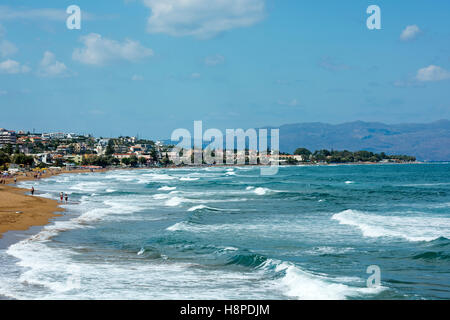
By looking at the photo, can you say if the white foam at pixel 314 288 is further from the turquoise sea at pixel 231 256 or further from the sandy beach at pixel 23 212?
the sandy beach at pixel 23 212

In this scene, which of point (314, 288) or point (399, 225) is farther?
point (399, 225)

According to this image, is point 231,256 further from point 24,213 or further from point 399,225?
point 24,213

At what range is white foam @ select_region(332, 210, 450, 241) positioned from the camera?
75.6ft

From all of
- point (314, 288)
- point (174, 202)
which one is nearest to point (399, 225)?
point (314, 288)

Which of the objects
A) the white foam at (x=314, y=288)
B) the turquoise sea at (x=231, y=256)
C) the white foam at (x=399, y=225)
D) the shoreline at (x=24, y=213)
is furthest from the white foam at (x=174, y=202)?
the white foam at (x=314, y=288)

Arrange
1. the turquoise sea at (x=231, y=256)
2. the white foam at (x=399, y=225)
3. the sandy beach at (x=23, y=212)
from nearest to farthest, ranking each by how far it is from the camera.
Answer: the turquoise sea at (x=231, y=256)
the white foam at (x=399, y=225)
the sandy beach at (x=23, y=212)

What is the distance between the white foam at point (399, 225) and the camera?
23053mm

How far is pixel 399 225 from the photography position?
26.6 metres

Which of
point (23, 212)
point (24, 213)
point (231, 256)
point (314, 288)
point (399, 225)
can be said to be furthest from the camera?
point (23, 212)

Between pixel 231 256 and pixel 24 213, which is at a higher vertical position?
pixel 24 213

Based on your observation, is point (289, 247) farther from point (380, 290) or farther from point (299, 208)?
point (299, 208)

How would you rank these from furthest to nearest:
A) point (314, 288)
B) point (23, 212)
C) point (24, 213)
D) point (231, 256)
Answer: point (23, 212) < point (24, 213) < point (231, 256) < point (314, 288)
